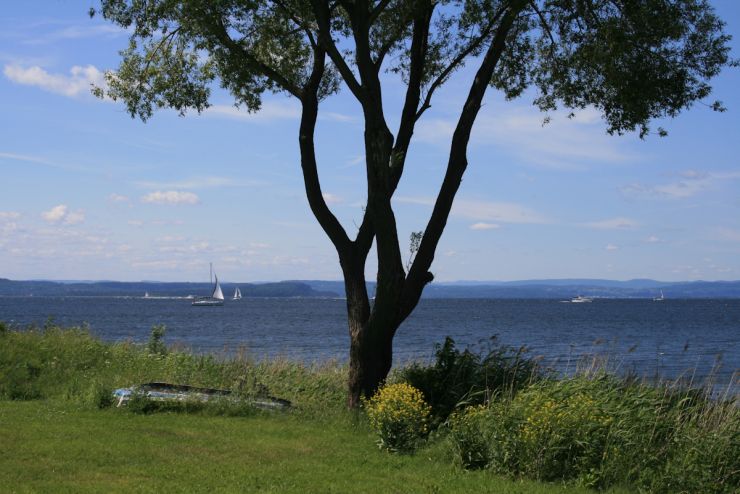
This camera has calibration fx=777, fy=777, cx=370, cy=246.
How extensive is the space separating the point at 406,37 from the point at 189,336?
5262 cm

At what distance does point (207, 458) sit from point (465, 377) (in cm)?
500

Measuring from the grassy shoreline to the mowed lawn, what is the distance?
2 cm

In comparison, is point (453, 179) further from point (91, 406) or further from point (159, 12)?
point (91, 406)

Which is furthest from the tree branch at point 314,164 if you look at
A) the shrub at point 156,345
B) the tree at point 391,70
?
the shrub at point 156,345

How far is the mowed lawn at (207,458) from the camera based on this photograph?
889 cm

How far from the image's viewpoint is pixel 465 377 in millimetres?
13430

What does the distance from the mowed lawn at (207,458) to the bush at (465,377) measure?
148cm

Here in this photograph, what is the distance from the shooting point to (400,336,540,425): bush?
41.8ft

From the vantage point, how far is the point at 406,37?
16.0 meters

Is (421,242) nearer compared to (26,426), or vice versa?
(26,426)

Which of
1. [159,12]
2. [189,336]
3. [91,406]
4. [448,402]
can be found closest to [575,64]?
[448,402]

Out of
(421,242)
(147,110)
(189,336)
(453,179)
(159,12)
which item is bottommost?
(189,336)

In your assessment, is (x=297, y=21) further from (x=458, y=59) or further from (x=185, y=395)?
(x=185, y=395)

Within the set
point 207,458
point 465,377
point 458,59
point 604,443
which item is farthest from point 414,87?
point 207,458
